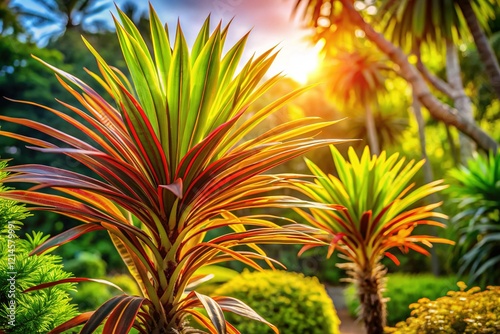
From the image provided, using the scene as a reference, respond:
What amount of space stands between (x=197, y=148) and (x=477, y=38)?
25.1 ft

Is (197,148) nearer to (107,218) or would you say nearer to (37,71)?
(107,218)

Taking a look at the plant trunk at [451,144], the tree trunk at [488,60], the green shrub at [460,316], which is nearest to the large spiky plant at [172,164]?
the green shrub at [460,316]

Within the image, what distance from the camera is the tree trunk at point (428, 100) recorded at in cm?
760

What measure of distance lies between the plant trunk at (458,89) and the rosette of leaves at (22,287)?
8.88 m

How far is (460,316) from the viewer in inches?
97.5

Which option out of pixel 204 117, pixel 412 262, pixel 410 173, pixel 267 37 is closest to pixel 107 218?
pixel 204 117

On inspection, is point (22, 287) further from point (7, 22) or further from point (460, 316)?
point (7, 22)

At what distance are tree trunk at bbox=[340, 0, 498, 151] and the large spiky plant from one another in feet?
21.1

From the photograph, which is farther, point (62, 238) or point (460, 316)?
point (460, 316)

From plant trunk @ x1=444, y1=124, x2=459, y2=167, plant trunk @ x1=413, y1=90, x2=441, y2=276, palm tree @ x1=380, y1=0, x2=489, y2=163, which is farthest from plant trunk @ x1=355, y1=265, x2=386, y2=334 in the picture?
plant trunk @ x1=444, y1=124, x2=459, y2=167

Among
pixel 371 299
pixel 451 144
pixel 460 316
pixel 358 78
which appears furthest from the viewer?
pixel 358 78

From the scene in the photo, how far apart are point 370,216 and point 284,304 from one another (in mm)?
1698

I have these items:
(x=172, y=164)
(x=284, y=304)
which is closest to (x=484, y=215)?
(x=284, y=304)

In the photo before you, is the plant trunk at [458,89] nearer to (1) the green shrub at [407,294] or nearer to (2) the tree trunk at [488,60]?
(2) the tree trunk at [488,60]
